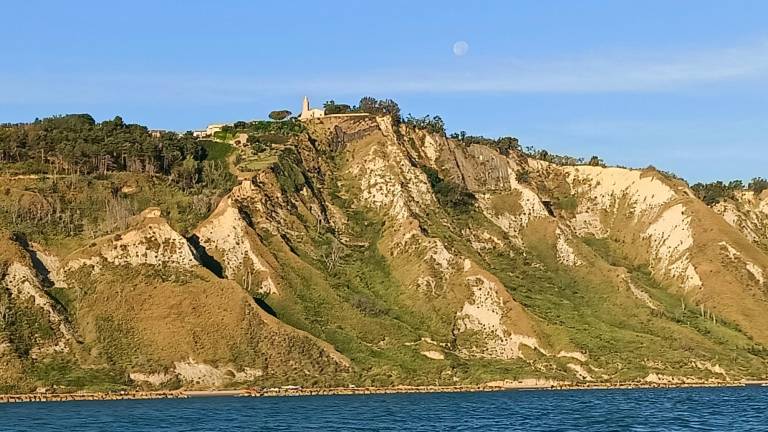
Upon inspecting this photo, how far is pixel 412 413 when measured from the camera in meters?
91.6

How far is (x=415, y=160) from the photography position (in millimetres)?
178125

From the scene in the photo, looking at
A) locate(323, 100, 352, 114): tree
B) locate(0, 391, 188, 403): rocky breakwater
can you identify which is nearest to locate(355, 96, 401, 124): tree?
locate(323, 100, 352, 114): tree

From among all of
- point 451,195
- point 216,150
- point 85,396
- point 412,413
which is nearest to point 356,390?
point 412,413

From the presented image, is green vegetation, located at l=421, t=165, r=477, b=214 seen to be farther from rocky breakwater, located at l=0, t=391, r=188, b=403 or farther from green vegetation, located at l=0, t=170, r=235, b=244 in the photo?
rocky breakwater, located at l=0, t=391, r=188, b=403

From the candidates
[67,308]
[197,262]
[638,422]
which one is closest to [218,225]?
[197,262]

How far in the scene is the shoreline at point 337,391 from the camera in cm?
10475

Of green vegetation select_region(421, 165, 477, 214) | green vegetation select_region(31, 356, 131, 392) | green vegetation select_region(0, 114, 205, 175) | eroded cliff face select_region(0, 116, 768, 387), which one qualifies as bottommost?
green vegetation select_region(31, 356, 131, 392)

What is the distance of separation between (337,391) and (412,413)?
2604 centimetres

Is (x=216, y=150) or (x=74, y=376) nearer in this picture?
(x=74, y=376)

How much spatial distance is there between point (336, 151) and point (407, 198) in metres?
23.0

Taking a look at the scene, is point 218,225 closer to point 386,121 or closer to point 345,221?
point 345,221

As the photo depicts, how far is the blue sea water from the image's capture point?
3187 inches

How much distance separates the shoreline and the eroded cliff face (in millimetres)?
1361

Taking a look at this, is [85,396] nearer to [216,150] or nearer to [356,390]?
[356,390]
